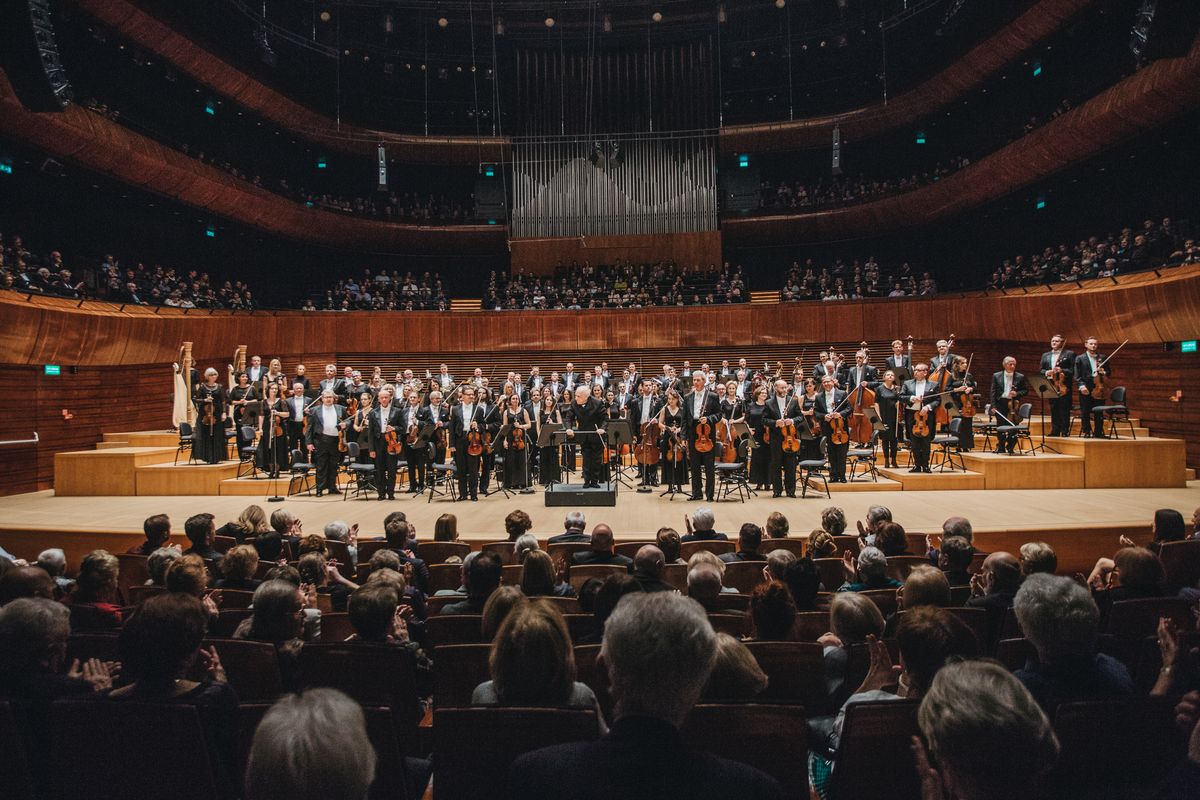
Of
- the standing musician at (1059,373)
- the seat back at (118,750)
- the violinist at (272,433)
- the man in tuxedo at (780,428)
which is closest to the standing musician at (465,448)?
the violinist at (272,433)

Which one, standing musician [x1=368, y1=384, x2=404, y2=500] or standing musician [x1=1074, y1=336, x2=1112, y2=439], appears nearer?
standing musician [x1=1074, y1=336, x2=1112, y2=439]

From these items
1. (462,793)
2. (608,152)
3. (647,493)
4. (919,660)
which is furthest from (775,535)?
(608,152)

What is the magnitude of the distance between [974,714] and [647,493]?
8463 millimetres

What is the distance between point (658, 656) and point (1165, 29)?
1238cm

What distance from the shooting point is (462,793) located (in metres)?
1.73

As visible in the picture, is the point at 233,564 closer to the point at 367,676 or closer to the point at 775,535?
the point at 367,676

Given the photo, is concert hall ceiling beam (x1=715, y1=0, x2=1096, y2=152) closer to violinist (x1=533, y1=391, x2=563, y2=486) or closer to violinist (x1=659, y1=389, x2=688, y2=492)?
violinist (x1=659, y1=389, x2=688, y2=492)

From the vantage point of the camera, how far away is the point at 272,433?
9531 mm

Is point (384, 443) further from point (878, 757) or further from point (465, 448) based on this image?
point (878, 757)

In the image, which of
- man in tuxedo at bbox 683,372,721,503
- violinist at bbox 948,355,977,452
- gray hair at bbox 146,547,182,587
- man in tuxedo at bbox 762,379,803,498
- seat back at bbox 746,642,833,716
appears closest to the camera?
seat back at bbox 746,642,833,716

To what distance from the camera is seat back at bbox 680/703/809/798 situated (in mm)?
1774

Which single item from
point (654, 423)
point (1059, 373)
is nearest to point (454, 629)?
point (654, 423)

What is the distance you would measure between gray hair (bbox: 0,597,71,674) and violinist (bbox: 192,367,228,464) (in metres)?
8.55

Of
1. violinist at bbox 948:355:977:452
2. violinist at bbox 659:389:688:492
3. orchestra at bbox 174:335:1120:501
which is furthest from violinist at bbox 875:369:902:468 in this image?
violinist at bbox 659:389:688:492
